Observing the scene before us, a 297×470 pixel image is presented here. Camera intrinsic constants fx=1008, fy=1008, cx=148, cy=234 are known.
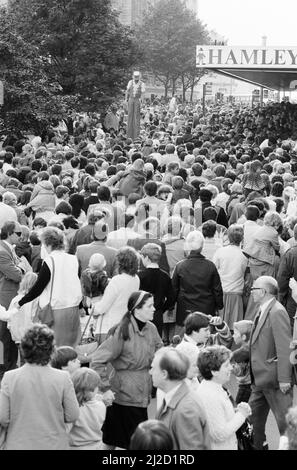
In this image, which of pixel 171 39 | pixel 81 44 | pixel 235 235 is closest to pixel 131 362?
pixel 235 235

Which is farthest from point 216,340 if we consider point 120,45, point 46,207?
point 120,45

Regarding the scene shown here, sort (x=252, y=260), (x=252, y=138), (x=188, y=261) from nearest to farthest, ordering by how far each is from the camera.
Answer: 1. (x=188, y=261)
2. (x=252, y=260)
3. (x=252, y=138)

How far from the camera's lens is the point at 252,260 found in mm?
10969

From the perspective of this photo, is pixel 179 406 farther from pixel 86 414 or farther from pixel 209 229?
pixel 209 229

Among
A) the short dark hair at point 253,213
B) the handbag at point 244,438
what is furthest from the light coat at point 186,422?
the short dark hair at point 253,213

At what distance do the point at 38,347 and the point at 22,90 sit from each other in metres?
20.3

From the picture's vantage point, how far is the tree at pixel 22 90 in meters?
25.5

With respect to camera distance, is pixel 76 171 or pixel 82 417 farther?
pixel 76 171

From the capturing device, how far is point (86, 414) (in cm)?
661

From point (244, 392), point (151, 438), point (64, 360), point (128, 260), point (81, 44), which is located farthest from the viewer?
point (81, 44)

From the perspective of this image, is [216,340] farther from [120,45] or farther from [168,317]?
[120,45]

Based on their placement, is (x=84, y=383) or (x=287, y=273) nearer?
(x=84, y=383)

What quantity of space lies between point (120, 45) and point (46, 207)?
986 inches

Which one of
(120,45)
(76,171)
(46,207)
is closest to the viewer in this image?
(46,207)
